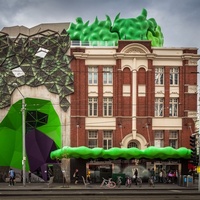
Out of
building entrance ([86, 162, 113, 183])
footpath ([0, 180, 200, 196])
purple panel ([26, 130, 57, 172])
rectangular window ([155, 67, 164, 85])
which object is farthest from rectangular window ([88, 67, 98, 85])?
footpath ([0, 180, 200, 196])

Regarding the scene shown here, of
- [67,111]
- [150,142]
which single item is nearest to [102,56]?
[67,111]

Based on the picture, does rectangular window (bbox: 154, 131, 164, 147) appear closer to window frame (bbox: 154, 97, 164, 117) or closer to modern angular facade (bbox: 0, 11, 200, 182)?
modern angular facade (bbox: 0, 11, 200, 182)

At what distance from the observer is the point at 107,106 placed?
193ft

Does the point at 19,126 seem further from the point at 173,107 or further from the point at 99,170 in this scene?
the point at 173,107

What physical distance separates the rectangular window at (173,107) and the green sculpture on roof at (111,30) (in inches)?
335

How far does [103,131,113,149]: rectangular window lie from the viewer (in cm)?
5841

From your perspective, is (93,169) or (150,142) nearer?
(93,169)

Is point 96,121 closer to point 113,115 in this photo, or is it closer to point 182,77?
point 113,115

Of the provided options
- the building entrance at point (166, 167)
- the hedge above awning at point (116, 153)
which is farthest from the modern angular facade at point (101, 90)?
the hedge above awning at point (116, 153)

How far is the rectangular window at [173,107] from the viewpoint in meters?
59.2

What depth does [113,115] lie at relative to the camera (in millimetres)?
58594

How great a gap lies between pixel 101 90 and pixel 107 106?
6.72ft

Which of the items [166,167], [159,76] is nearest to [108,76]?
[159,76]

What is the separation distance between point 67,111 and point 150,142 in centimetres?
1044
